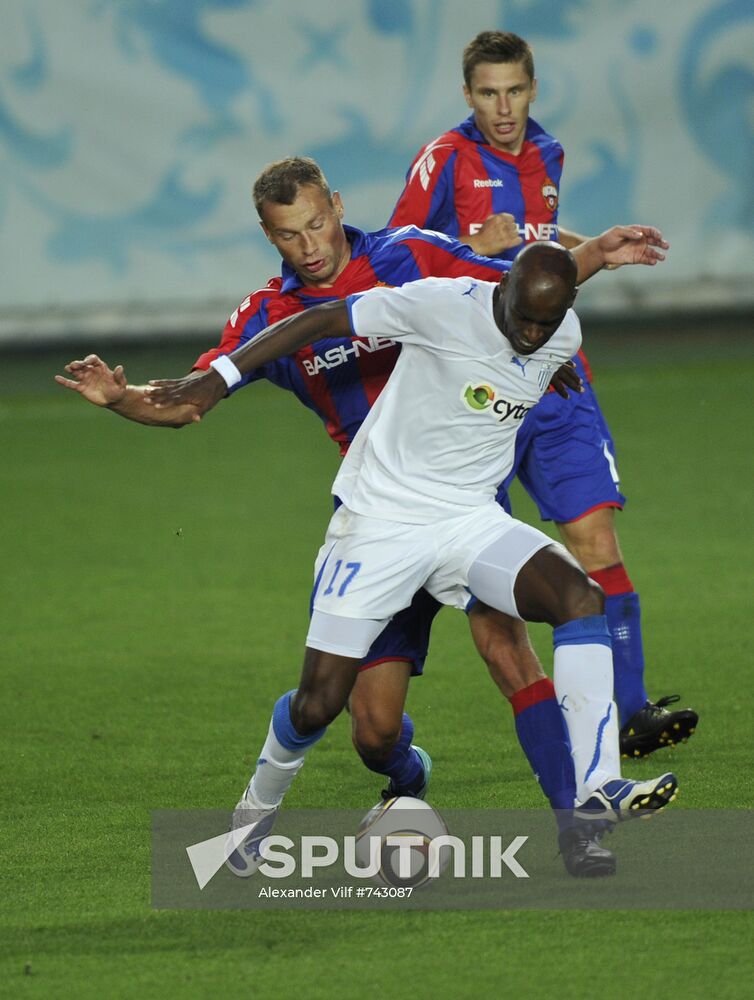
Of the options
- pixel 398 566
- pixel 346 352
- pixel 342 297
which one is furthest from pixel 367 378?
pixel 398 566

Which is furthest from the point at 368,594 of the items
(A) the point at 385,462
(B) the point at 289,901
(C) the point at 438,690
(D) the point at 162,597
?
(D) the point at 162,597

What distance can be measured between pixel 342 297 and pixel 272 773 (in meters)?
1.37

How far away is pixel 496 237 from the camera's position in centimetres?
507

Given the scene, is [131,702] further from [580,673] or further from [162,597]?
[580,673]

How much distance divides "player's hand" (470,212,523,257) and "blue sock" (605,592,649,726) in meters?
1.31

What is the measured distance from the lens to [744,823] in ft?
14.9

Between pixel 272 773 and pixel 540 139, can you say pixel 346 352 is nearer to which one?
pixel 272 773

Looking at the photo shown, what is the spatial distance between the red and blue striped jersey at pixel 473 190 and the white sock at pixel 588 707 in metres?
2.16

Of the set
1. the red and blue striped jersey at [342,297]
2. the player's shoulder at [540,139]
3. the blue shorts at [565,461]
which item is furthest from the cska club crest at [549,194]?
the red and blue striped jersey at [342,297]

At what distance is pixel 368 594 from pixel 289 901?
2.58 feet

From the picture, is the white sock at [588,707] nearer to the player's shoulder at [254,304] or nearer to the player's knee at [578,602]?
the player's knee at [578,602]

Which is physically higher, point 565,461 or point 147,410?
point 147,410

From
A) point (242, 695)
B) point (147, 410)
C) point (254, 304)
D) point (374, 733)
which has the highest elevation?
point (254, 304)

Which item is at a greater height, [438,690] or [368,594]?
[368,594]
